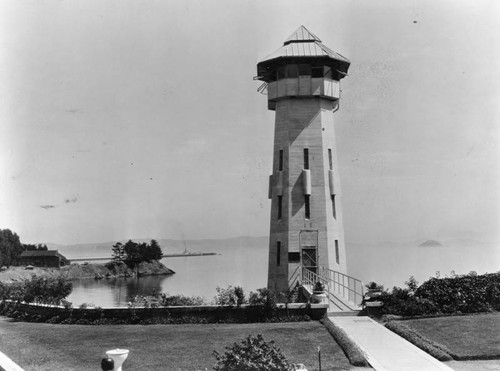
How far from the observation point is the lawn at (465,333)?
1400 cm

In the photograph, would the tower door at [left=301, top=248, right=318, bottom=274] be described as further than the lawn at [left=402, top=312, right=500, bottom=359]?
Yes

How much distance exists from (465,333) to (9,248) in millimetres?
111823

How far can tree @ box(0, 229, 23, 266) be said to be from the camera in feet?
363

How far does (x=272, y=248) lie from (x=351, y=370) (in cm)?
1927

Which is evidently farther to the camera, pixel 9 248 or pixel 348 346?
pixel 9 248

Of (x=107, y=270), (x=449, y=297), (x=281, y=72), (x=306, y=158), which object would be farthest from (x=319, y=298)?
(x=107, y=270)

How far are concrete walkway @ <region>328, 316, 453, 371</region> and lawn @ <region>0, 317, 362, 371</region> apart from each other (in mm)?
749

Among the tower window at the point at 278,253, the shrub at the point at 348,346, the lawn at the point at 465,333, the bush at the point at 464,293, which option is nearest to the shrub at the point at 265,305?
the shrub at the point at 348,346

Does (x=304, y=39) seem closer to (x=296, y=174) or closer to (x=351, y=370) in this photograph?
(x=296, y=174)

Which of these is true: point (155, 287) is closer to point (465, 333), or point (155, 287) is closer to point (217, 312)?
point (217, 312)

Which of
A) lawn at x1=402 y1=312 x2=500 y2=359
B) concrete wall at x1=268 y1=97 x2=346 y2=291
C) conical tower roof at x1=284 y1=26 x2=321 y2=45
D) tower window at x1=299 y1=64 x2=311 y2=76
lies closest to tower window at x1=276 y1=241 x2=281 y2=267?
concrete wall at x1=268 y1=97 x2=346 y2=291

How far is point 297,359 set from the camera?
45.0 feet

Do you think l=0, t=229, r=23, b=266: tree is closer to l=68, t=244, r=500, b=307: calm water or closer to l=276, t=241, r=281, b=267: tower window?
l=68, t=244, r=500, b=307: calm water

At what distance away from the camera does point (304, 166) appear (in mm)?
31578
